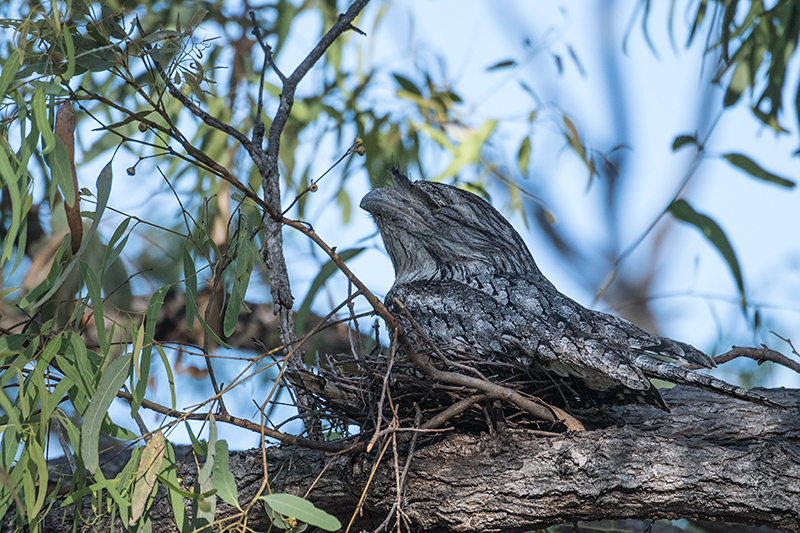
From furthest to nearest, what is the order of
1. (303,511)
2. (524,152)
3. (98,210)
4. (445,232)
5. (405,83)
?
(524,152) < (405,83) < (445,232) < (98,210) < (303,511)

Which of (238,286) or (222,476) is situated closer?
(222,476)

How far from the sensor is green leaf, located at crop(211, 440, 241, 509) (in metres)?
1.45

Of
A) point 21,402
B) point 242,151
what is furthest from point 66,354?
→ point 242,151

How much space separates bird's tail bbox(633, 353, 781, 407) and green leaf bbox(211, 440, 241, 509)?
40.8 inches

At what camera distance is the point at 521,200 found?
4.39 meters

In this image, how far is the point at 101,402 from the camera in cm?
157

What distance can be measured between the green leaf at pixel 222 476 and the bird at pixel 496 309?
50cm

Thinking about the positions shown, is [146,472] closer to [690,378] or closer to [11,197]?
[11,197]

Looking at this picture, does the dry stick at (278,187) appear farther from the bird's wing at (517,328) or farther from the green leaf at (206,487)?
the green leaf at (206,487)

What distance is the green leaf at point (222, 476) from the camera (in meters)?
1.45

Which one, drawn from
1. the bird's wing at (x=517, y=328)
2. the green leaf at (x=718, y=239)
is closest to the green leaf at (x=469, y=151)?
the green leaf at (x=718, y=239)

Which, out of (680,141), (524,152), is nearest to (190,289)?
(680,141)

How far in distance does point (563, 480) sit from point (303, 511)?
0.77 meters

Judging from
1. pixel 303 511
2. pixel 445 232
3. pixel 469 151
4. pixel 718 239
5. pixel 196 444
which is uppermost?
pixel 469 151
